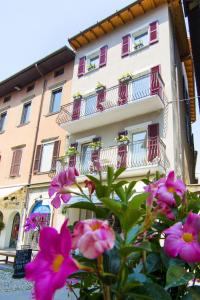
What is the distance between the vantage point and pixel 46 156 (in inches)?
656

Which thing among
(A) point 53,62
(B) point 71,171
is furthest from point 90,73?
(B) point 71,171

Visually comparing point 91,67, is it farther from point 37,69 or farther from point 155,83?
point 155,83

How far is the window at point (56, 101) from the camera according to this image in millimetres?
17766

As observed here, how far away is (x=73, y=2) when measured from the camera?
398 inches

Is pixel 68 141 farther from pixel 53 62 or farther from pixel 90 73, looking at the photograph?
pixel 53 62

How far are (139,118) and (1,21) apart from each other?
7.09m

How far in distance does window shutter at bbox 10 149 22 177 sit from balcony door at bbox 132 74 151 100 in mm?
9035

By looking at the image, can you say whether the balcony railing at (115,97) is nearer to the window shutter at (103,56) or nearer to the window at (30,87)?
the window shutter at (103,56)

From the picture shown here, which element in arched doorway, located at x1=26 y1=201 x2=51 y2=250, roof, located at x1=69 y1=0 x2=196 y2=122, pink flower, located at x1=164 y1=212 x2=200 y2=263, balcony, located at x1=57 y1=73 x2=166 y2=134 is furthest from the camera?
arched doorway, located at x1=26 y1=201 x2=51 y2=250

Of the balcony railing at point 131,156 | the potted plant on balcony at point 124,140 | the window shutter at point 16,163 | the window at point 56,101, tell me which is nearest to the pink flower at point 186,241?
the balcony railing at point 131,156

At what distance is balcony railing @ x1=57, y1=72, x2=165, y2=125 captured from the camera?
12.5 meters

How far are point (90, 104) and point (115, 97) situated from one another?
1600 mm

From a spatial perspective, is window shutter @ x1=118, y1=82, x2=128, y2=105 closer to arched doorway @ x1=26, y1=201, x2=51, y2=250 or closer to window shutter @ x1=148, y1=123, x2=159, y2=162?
window shutter @ x1=148, y1=123, x2=159, y2=162

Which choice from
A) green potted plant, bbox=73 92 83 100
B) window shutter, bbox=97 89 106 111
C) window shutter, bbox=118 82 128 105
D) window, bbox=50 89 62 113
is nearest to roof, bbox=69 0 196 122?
window, bbox=50 89 62 113
